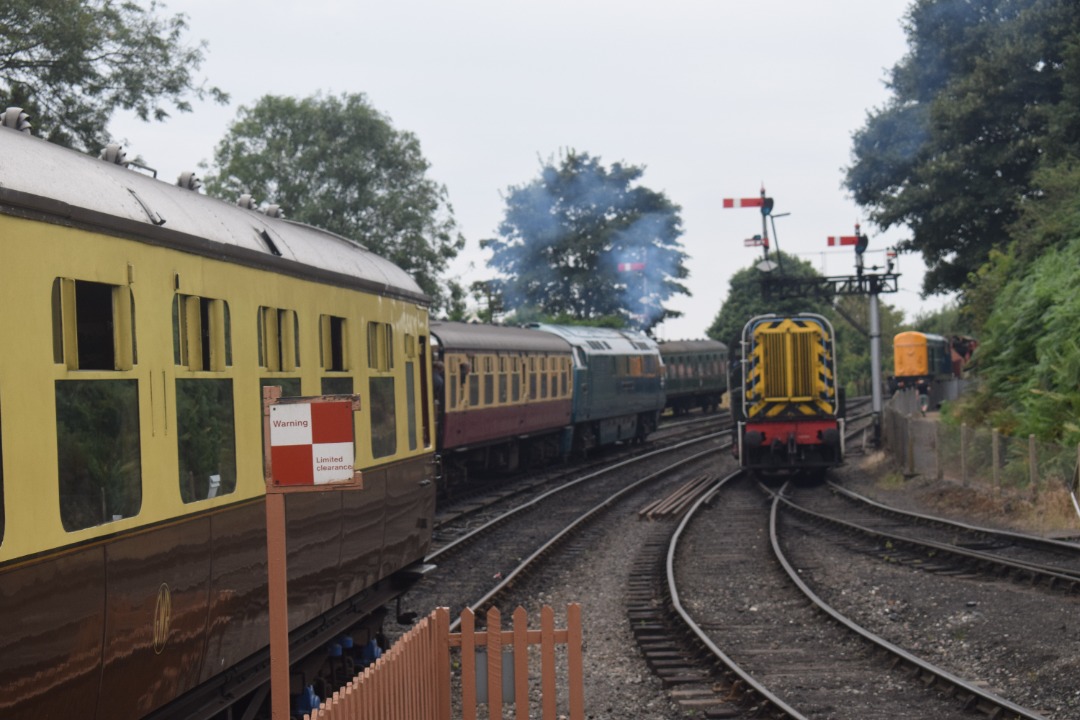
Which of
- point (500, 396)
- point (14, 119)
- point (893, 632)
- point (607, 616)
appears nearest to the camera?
point (14, 119)

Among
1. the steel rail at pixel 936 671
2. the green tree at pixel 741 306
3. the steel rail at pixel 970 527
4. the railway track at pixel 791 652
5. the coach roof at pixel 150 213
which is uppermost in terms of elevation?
the green tree at pixel 741 306

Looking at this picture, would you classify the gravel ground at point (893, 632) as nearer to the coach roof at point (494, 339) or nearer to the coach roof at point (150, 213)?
the coach roof at point (150, 213)

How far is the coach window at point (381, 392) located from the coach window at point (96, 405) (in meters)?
3.51

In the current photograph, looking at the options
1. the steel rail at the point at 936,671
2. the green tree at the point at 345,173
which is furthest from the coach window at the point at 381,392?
the green tree at the point at 345,173

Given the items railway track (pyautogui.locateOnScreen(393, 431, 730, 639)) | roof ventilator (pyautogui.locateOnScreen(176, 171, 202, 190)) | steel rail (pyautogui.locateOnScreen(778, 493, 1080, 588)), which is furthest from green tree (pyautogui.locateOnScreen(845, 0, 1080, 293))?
roof ventilator (pyautogui.locateOnScreen(176, 171, 202, 190))

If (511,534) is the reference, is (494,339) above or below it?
above

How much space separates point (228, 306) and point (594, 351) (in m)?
27.6

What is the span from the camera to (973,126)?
128ft

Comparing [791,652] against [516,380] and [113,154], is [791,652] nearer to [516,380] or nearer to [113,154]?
[113,154]

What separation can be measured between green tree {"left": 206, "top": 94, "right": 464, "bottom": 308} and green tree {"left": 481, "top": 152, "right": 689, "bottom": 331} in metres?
18.6

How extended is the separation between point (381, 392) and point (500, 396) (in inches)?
663

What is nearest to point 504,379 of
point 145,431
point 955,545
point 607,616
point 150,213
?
point 955,545

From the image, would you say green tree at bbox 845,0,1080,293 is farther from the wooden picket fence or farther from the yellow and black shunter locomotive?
the wooden picket fence

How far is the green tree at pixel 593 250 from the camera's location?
73.4 metres
